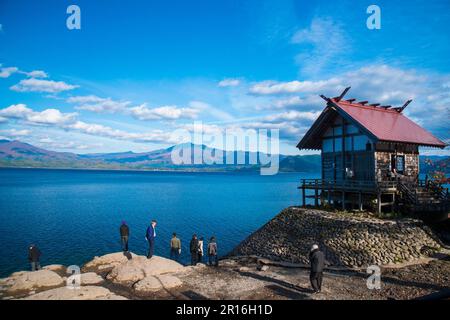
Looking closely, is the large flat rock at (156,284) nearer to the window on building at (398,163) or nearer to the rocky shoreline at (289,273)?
the rocky shoreline at (289,273)

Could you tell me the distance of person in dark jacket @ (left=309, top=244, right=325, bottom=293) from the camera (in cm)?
A: 1376

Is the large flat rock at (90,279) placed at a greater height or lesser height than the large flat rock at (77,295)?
lesser

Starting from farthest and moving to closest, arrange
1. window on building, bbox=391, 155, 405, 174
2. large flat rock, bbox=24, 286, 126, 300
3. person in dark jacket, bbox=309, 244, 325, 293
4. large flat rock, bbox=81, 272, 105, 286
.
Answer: window on building, bbox=391, 155, 405, 174 → large flat rock, bbox=81, 272, 105, 286 → person in dark jacket, bbox=309, 244, 325, 293 → large flat rock, bbox=24, 286, 126, 300

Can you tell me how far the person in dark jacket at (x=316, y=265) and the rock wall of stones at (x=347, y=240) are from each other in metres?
7.42

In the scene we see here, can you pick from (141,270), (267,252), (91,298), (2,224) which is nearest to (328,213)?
(267,252)

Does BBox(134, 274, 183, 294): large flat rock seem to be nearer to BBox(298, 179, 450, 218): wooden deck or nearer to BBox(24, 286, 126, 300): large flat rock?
BBox(24, 286, 126, 300): large flat rock

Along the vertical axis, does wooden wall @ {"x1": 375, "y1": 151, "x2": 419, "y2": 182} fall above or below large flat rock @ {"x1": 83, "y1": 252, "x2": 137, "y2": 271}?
above

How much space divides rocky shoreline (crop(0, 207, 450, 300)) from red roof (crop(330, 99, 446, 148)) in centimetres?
859

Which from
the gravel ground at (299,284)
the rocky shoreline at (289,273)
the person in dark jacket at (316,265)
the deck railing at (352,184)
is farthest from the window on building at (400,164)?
the person in dark jacket at (316,265)

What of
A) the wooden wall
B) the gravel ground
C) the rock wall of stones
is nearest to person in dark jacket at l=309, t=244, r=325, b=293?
the gravel ground

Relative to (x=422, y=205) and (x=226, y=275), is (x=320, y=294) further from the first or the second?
(x=422, y=205)

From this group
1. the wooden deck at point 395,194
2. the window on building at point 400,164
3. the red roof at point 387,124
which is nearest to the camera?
the wooden deck at point 395,194

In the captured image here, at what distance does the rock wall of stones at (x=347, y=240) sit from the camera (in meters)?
20.7
